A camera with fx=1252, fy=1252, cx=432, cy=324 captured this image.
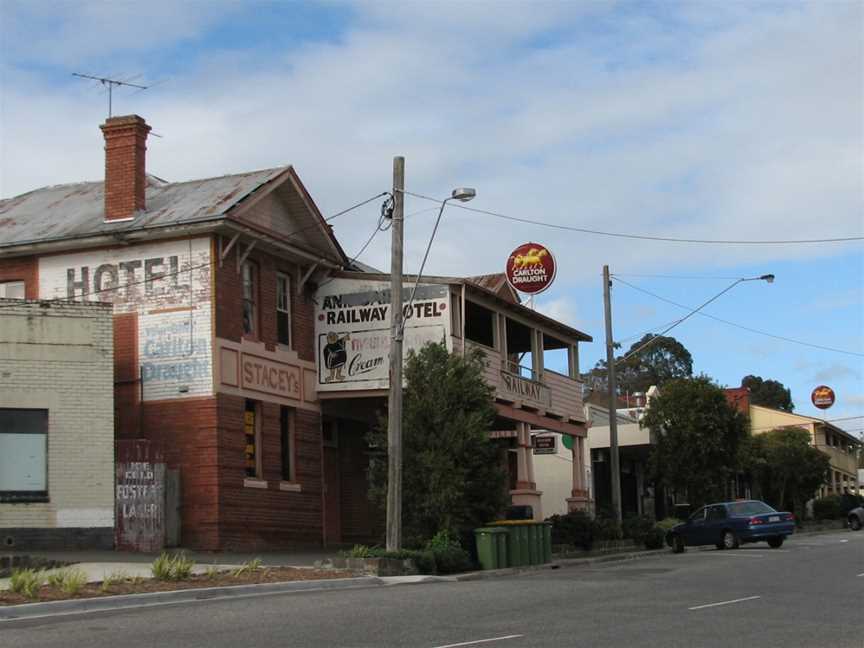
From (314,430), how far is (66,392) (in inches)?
283

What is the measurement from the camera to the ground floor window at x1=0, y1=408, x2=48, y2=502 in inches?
936

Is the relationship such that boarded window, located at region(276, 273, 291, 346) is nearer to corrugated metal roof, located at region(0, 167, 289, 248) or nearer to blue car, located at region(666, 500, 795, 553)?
corrugated metal roof, located at region(0, 167, 289, 248)

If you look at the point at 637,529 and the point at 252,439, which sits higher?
the point at 252,439

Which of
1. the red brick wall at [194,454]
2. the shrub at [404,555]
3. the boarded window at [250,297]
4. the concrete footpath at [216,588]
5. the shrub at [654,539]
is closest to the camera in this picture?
the concrete footpath at [216,588]

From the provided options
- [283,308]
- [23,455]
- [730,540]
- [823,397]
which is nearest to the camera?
[23,455]

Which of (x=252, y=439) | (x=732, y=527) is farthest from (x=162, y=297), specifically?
(x=732, y=527)

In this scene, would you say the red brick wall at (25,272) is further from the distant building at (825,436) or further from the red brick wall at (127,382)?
the distant building at (825,436)

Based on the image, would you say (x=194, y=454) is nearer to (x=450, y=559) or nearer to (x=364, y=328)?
(x=364, y=328)

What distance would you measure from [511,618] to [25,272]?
1804 cm

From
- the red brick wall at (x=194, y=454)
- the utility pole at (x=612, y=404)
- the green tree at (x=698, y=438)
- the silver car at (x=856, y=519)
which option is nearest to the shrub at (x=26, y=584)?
the red brick wall at (x=194, y=454)

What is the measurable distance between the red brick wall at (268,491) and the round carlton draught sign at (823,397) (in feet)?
171

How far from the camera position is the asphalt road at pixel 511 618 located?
11.7 metres

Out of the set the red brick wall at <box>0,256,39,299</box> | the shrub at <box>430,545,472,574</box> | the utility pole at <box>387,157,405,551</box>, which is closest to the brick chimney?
the red brick wall at <box>0,256,39,299</box>

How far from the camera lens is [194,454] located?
85.9ft
